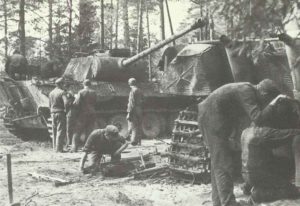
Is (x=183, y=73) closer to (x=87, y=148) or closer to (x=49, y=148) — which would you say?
(x=87, y=148)

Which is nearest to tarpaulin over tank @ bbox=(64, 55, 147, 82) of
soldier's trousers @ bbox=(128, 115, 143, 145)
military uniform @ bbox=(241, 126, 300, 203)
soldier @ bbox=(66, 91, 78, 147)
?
soldier's trousers @ bbox=(128, 115, 143, 145)

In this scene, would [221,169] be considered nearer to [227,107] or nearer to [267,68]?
[227,107]

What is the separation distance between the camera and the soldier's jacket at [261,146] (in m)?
6.62

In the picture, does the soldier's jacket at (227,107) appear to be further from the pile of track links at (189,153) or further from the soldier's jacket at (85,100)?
the soldier's jacket at (85,100)

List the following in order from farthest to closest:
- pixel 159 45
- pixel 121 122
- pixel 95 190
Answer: pixel 121 122 → pixel 159 45 → pixel 95 190

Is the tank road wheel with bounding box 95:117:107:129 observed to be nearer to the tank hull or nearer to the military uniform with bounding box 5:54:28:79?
the tank hull

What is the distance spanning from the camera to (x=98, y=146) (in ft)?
33.0

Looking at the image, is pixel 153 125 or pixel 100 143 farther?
pixel 153 125

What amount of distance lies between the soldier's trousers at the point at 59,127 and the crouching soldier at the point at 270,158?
8.11 m

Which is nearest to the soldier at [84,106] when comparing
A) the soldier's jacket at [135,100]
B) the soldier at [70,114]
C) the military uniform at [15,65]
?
the soldier at [70,114]

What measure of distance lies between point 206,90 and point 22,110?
8.72m

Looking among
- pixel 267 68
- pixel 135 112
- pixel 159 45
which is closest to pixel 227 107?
pixel 267 68

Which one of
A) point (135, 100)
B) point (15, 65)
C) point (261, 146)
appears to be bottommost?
point (261, 146)

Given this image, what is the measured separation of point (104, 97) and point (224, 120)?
10.3 metres
